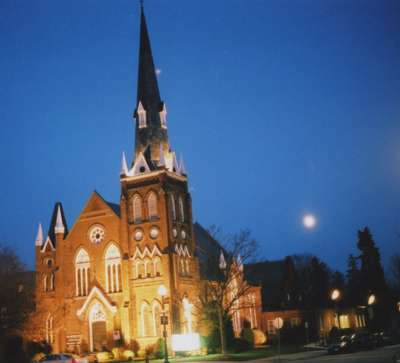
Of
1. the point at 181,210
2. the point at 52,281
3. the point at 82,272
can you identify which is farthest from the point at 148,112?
the point at 52,281

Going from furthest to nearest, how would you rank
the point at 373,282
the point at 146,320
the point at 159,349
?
the point at 373,282 → the point at 146,320 → the point at 159,349

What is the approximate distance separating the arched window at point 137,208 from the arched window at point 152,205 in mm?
1027

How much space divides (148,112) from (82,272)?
18403mm

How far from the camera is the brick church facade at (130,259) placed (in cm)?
6112

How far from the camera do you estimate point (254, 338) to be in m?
67.2

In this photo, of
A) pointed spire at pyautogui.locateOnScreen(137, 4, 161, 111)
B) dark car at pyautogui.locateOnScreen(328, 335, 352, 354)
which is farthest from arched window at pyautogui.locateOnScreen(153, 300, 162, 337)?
pointed spire at pyautogui.locateOnScreen(137, 4, 161, 111)

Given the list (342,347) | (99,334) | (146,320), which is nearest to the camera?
(342,347)

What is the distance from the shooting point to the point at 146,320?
6106cm

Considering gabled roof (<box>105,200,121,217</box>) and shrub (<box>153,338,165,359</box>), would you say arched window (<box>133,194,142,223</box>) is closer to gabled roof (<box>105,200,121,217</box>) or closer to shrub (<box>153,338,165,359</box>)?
gabled roof (<box>105,200,121,217</box>)

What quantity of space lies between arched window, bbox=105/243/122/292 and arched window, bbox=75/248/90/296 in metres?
2.36

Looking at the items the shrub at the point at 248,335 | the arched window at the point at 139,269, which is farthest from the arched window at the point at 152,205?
the shrub at the point at 248,335

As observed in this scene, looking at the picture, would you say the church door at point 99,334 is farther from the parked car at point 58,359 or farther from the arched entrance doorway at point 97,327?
the parked car at point 58,359

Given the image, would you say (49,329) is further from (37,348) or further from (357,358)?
(357,358)

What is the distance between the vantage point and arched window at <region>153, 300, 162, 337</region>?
2365 inches
